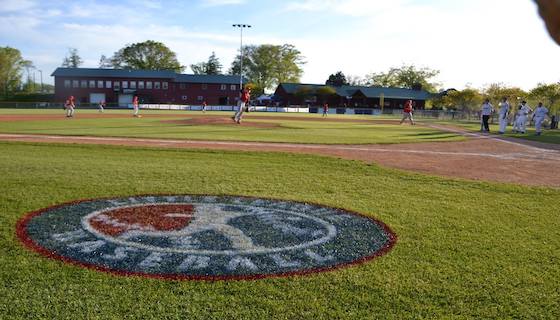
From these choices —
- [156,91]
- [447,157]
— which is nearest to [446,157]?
[447,157]

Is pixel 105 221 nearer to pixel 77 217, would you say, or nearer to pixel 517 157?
pixel 77 217

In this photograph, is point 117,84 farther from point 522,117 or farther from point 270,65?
point 522,117

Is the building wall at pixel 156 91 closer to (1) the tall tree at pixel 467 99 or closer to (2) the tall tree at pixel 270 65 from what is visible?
(2) the tall tree at pixel 270 65

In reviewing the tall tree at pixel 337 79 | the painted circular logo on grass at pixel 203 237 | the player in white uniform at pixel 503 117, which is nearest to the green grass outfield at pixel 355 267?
the painted circular logo on grass at pixel 203 237

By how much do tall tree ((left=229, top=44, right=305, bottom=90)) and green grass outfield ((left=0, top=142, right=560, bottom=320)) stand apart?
346 ft

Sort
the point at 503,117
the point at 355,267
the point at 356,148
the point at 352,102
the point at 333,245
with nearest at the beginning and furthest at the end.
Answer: the point at 355,267 < the point at 333,245 < the point at 356,148 < the point at 503,117 < the point at 352,102

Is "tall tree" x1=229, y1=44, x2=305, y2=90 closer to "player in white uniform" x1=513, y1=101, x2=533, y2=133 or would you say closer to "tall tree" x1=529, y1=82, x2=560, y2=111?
"tall tree" x1=529, y1=82, x2=560, y2=111

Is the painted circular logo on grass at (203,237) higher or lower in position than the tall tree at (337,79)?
lower

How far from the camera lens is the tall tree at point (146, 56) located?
364 feet

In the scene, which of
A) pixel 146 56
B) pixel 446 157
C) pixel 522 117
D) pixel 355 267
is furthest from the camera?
pixel 146 56

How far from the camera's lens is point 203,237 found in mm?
5422

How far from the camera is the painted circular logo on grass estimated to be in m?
4.49

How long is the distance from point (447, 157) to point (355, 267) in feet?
36.4

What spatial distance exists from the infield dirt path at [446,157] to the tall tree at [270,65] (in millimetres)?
97652
